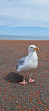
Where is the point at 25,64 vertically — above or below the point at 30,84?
above

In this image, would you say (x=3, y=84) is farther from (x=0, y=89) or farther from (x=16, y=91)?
(x=16, y=91)

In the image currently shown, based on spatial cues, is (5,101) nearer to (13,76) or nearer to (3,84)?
(3,84)

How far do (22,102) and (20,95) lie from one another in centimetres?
53

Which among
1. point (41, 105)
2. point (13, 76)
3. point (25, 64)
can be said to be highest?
point (25, 64)

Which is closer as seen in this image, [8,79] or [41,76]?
[8,79]

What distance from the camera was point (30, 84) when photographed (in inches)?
265

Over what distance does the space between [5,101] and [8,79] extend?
1977 mm

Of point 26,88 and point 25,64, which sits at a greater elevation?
point 25,64

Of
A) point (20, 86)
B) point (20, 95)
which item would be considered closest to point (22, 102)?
point (20, 95)

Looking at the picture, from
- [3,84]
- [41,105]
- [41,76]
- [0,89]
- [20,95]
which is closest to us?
[41,105]

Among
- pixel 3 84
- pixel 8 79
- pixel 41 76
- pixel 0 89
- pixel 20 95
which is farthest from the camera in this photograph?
pixel 41 76

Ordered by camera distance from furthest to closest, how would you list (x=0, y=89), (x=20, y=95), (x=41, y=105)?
(x=0, y=89), (x=20, y=95), (x=41, y=105)

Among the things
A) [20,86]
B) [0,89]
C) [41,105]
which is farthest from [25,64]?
[41,105]

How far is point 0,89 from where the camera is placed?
622 centimetres
